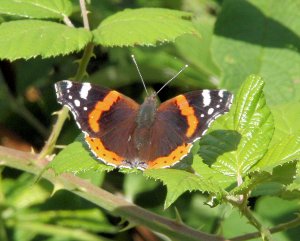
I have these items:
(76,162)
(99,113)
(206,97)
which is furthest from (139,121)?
(76,162)

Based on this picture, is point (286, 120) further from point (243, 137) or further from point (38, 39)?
point (38, 39)

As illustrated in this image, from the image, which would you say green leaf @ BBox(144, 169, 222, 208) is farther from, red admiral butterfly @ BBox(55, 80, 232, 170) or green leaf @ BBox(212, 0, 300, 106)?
green leaf @ BBox(212, 0, 300, 106)

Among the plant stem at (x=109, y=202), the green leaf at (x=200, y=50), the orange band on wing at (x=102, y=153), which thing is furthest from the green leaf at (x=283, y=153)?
the green leaf at (x=200, y=50)

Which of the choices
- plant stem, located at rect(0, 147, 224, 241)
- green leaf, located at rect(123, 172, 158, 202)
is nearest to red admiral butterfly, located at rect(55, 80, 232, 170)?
plant stem, located at rect(0, 147, 224, 241)

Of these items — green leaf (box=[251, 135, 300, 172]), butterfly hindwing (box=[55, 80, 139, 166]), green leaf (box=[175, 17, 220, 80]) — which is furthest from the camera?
green leaf (box=[175, 17, 220, 80])

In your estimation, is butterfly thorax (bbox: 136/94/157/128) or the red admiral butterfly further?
butterfly thorax (bbox: 136/94/157/128)

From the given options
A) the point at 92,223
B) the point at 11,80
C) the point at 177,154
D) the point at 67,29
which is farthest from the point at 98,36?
the point at 11,80

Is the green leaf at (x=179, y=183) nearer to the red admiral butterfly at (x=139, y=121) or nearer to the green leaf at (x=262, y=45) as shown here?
the red admiral butterfly at (x=139, y=121)

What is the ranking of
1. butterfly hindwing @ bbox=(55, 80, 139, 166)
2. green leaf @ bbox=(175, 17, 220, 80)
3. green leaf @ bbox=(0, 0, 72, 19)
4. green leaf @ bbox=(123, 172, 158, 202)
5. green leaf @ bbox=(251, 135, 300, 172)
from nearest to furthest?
green leaf @ bbox=(251, 135, 300, 172), butterfly hindwing @ bbox=(55, 80, 139, 166), green leaf @ bbox=(0, 0, 72, 19), green leaf @ bbox=(123, 172, 158, 202), green leaf @ bbox=(175, 17, 220, 80)
